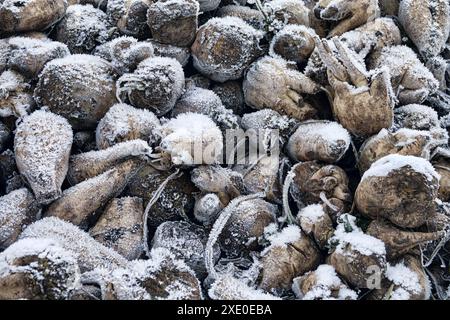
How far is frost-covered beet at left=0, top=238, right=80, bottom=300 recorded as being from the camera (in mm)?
915

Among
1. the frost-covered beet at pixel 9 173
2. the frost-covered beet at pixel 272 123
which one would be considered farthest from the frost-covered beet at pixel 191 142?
the frost-covered beet at pixel 9 173

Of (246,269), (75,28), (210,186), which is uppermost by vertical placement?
(75,28)

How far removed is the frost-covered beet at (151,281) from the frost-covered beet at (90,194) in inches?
7.0

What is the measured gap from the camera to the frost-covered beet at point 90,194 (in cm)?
115

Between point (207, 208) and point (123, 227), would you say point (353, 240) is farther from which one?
point (123, 227)

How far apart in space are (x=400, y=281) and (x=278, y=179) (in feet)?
1.19

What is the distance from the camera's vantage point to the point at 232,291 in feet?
3.36

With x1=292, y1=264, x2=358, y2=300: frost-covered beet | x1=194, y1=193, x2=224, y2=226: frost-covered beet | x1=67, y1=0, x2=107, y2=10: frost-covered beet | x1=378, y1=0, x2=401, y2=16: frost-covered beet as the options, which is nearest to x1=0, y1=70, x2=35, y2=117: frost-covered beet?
x1=67, y1=0, x2=107, y2=10: frost-covered beet

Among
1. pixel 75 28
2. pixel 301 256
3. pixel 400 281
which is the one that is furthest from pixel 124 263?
pixel 75 28

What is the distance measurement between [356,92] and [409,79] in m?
0.21

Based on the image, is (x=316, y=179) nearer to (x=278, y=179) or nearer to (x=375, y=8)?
(x=278, y=179)

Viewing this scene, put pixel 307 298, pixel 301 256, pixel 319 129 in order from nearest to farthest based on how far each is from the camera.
Result: 1. pixel 307 298
2. pixel 301 256
3. pixel 319 129

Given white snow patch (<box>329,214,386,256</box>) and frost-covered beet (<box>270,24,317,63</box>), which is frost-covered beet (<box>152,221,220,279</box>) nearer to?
white snow patch (<box>329,214,386,256</box>)

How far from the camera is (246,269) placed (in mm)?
1150
